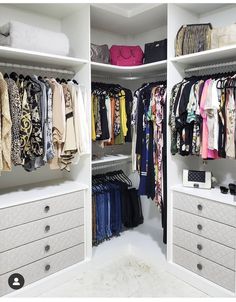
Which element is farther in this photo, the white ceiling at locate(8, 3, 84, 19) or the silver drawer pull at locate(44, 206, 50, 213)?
the white ceiling at locate(8, 3, 84, 19)

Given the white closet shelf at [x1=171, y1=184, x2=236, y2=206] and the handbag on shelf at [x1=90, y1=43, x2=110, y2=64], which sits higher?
the handbag on shelf at [x1=90, y1=43, x2=110, y2=64]

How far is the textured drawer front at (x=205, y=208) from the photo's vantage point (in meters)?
1.96

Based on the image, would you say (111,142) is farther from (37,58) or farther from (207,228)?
(207,228)

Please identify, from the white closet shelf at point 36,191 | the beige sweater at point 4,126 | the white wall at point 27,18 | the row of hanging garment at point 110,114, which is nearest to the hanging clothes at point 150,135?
the row of hanging garment at point 110,114

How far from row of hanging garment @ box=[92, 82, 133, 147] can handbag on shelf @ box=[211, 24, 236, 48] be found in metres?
0.96

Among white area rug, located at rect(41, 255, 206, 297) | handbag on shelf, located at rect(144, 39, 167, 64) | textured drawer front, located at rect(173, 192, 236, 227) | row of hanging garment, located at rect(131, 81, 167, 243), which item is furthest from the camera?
handbag on shelf, located at rect(144, 39, 167, 64)

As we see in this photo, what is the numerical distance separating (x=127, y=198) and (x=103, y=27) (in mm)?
1831

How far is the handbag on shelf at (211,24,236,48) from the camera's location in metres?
1.99

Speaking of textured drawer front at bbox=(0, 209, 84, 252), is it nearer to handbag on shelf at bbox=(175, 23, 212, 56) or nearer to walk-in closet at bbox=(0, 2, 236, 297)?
walk-in closet at bbox=(0, 2, 236, 297)

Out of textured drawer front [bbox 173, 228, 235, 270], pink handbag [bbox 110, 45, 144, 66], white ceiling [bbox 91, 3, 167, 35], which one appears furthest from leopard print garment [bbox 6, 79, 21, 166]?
textured drawer front [bbox 173, 228, 235, 270]

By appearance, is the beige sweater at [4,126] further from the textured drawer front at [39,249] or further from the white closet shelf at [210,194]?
the white closet shelf at [210,194]

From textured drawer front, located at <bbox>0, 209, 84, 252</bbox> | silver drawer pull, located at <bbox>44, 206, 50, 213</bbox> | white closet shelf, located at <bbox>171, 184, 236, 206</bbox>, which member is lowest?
textured drawer front, located at <bbox>0, 209, 84, 252</bbox>

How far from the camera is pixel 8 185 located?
2.36 metres

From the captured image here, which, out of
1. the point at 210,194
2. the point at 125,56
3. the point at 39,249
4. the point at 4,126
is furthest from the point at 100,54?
the point at 39,249
